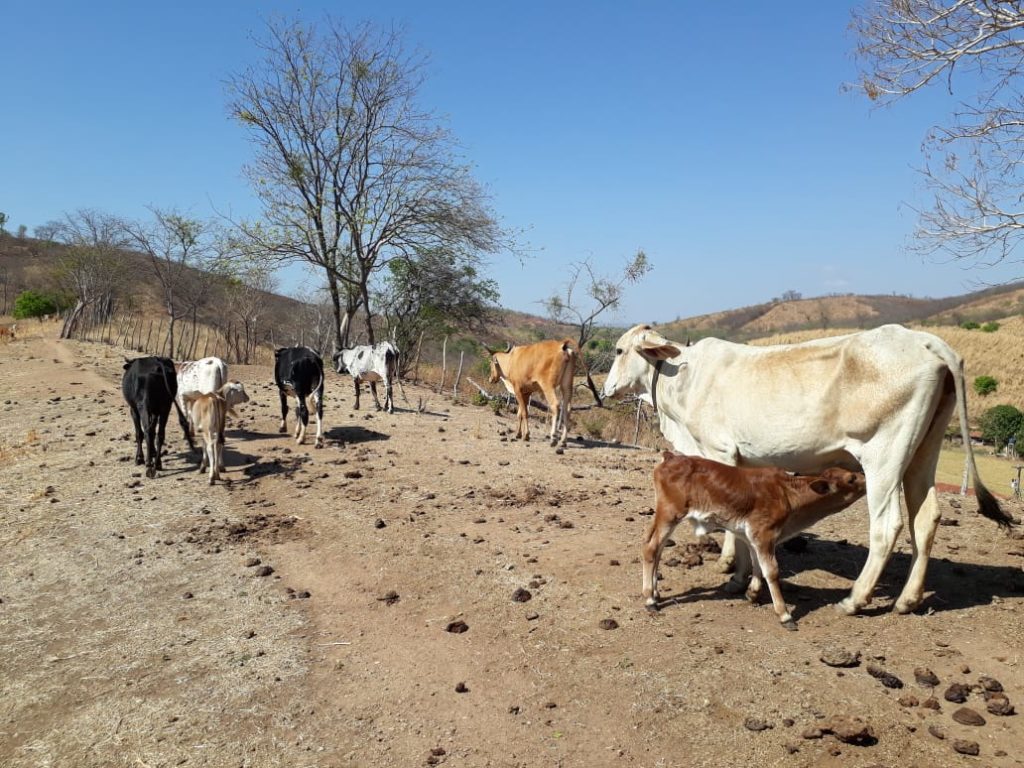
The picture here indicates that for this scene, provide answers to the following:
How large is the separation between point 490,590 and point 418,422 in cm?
862

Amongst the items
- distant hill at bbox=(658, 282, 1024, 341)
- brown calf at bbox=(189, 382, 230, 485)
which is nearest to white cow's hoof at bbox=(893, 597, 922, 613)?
brown calf at bbox=(189, 382, 230, 485)

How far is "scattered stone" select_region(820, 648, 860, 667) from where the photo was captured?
14.7 ft

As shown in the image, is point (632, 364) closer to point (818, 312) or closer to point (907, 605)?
point (907, 605)

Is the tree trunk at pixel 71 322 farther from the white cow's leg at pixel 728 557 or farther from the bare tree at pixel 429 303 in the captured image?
the white cow's leg at pixel 728 557

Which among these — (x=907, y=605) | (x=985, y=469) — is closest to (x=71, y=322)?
(x=907, y=605)

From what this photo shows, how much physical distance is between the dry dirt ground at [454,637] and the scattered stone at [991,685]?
6cm

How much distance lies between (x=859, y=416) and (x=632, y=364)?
2829 millimetres

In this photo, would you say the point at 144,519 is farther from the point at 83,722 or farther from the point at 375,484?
the point at 83,722

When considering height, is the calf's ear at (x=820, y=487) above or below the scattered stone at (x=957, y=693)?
above

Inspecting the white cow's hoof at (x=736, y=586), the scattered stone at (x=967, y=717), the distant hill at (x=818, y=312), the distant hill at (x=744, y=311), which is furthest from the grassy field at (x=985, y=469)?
the distant hill at (x=818, y=312)

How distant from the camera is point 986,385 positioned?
43.4m

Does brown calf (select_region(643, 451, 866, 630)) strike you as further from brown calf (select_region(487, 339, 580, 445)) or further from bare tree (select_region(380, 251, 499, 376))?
bare tree (select_region(380, 251, 499, 376))

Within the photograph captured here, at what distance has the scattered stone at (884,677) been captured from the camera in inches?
168

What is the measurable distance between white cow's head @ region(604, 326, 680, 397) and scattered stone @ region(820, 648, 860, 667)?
3.26 meters
